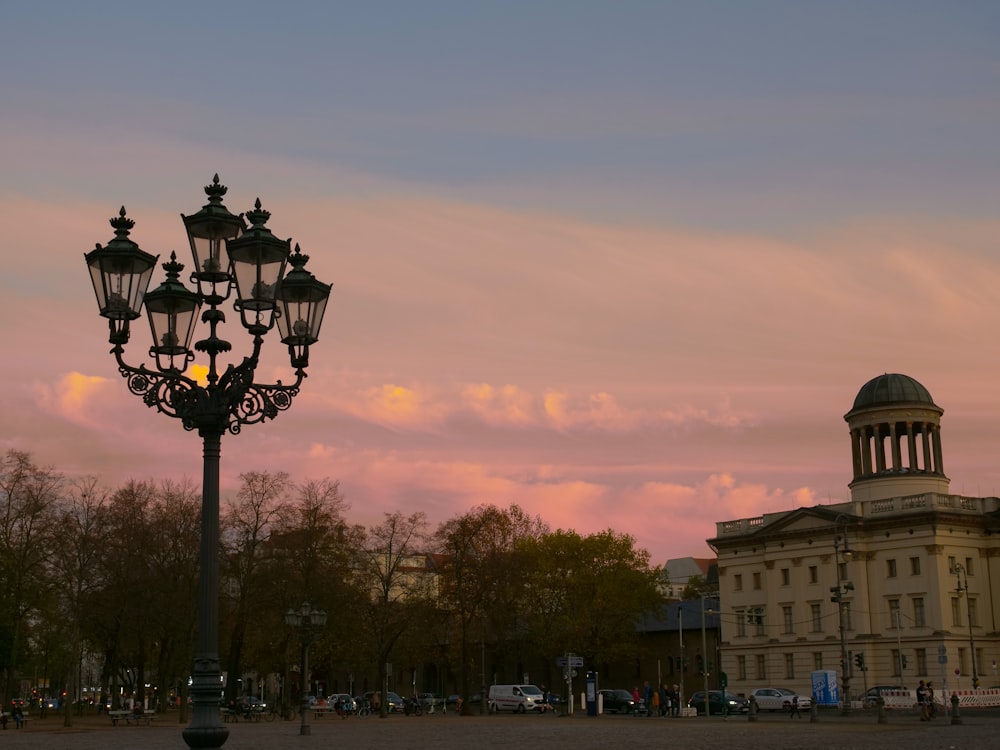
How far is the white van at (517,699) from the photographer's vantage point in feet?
289

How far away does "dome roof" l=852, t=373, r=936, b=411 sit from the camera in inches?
4008

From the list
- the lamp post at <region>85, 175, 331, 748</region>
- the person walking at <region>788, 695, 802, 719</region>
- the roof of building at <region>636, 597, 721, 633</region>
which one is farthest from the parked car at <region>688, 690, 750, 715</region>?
the lamp post at <region>85, 175, 331, 748</region>

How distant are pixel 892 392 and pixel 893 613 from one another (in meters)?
18.0

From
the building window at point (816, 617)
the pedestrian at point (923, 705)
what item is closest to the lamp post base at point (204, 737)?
the pedestrian at point (923, 705)

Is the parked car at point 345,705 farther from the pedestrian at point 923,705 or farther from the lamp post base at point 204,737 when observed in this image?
the lamp post base at point 204,737

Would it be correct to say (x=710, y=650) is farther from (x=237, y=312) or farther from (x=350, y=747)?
(x=237, y=312)

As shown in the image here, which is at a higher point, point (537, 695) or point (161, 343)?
point (161, 343)

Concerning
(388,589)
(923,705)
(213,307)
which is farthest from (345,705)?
(213,307)

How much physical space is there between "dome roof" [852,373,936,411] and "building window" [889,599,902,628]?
1600 cm

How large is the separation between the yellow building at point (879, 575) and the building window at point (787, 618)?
12cm

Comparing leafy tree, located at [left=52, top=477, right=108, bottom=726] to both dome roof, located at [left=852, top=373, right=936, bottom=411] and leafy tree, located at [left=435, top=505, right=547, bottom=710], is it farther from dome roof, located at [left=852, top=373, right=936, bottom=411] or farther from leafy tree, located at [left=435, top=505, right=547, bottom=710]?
dome roof, located at [left=852, top=373, right=936, bottom=411]

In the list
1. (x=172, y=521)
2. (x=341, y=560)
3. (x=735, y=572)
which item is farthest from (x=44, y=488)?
(x=735, y=572)

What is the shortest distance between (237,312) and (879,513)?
8984 centimetres

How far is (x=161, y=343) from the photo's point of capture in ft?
51.4
